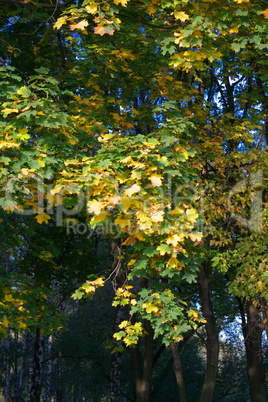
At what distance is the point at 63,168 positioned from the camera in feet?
24.4

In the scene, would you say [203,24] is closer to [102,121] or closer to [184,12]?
[184,12]

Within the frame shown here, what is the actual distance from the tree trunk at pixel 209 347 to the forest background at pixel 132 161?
0.04 metres

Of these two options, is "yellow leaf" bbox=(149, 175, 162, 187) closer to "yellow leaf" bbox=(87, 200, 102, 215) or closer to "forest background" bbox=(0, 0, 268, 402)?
"forest background" bbox=(0, 0, 268, 402)

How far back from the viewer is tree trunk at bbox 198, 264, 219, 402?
Result: 13.3m

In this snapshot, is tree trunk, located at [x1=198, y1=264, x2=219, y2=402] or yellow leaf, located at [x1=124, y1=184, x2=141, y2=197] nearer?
yellow leaf, located at [x1=124, y1=184, x2=141, y2=197]

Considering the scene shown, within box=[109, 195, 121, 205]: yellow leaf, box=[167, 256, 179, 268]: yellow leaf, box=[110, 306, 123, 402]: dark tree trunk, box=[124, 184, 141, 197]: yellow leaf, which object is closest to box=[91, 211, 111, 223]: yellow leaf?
box=[109, 195, 121, 205]: yellow leaf

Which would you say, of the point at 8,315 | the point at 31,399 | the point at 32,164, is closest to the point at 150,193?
the point at 32,164

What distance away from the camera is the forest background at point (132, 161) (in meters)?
6.94

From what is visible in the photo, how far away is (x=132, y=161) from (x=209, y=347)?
8704 mm

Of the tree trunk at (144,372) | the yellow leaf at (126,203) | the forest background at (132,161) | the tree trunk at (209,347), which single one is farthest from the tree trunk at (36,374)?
the yellow leaf at (126,203)

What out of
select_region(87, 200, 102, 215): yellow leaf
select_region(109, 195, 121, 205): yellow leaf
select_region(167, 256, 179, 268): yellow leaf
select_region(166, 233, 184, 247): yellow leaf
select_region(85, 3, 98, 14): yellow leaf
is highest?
select_region(85, 3, 98, 14): yellow leaf

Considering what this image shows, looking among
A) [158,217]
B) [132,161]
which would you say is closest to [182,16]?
[132,161]

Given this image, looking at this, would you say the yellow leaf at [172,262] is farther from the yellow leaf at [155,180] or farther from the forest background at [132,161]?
the yellow leaf at [155,180]

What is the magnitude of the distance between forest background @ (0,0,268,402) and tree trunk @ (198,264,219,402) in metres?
0.04
